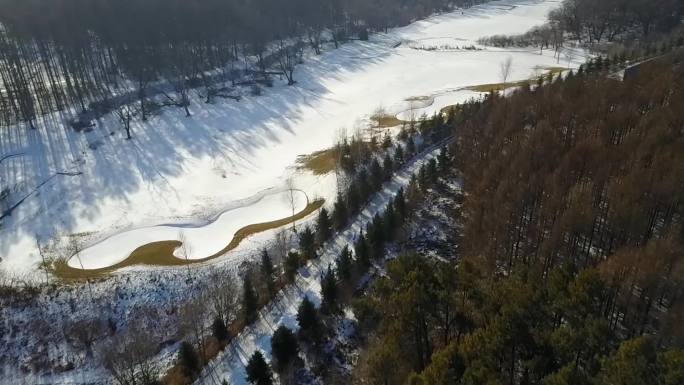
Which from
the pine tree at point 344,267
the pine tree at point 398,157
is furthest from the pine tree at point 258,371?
the pine tree at point 398,157

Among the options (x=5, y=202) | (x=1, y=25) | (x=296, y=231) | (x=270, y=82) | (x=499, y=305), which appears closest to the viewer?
(x=499, y=305)

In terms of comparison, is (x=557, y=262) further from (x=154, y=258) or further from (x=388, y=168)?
(x=154, y=258)

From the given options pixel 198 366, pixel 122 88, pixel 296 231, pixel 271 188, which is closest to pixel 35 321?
pixel 198 366

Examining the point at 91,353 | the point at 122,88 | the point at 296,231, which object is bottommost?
the point at 91,353

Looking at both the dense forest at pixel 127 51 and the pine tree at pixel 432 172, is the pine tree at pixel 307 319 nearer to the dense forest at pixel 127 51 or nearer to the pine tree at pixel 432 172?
the pine tree at pixel 432 172

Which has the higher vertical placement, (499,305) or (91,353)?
(499,305)

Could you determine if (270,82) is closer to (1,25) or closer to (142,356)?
(1,25)

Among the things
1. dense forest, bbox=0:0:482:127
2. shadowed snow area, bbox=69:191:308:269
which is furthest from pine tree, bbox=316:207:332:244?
dense forest, bbox=0:0:482:127
